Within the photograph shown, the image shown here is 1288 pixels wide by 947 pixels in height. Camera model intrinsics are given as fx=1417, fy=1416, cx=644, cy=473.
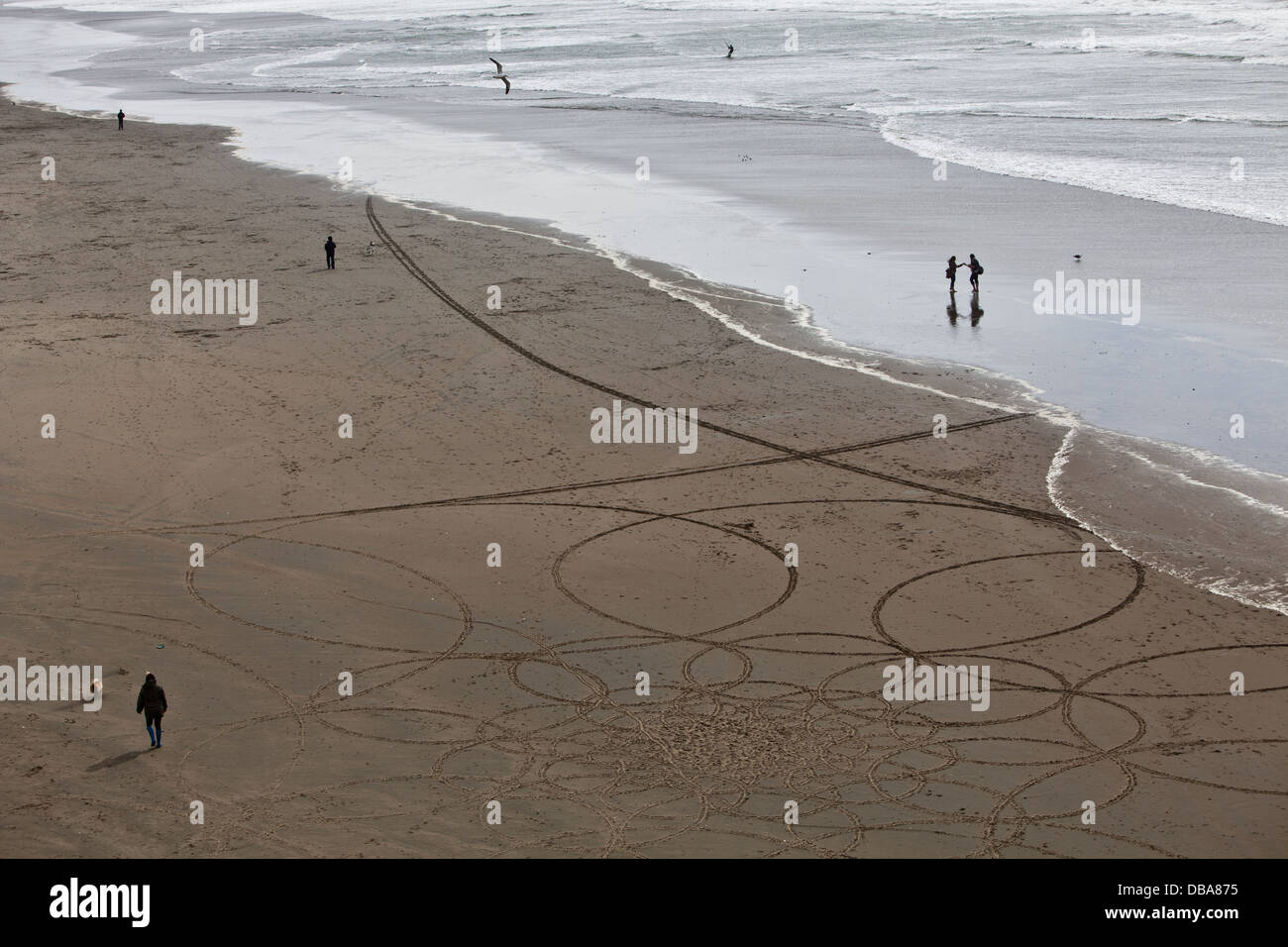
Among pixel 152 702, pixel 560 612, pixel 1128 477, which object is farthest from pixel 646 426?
pixel 152 702

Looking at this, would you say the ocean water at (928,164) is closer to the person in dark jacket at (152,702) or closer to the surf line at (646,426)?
the surf line at (646,426)

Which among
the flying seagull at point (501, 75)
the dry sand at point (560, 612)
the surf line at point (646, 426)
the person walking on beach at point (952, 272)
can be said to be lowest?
the dry sand at point (560, 612)

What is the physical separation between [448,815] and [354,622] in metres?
5.35

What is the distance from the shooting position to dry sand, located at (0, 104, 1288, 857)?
14742mm

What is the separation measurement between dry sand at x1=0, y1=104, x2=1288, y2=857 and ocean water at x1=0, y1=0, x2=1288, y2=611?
2.80 meters

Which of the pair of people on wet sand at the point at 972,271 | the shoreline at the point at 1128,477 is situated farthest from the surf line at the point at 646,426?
the pair of people on wet sand at the point at 972,271

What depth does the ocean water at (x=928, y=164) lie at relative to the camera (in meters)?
27.2

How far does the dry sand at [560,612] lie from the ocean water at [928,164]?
9.19 feet

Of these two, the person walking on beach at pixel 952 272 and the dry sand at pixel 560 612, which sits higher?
the person walking on beach at pixel 952 272

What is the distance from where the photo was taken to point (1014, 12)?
359 feet

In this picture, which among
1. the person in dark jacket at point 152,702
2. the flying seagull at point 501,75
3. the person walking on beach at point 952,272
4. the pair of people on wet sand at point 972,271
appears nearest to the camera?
the person in dark jacket at point 152,702

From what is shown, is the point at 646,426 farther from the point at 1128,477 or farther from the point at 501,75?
the point at 501,75

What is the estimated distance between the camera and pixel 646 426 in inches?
1056

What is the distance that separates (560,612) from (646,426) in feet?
25.3
